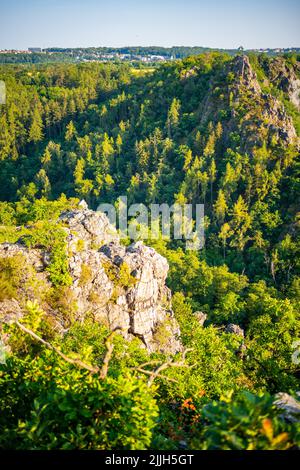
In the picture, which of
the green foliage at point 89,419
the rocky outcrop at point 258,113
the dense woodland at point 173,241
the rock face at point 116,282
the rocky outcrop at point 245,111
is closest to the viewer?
the green foliage at point 89,419

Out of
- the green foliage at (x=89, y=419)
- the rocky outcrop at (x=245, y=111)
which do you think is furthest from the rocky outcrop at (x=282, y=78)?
the green foliage at (x=89, y=419)

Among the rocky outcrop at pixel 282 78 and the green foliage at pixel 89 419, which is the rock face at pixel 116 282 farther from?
the rocky outcrop at pixel 282 78

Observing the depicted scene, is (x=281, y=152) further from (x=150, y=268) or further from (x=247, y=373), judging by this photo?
(x=247, y=373)

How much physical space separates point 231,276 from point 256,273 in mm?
13267

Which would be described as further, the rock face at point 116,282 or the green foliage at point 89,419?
the rock face at point 116,282

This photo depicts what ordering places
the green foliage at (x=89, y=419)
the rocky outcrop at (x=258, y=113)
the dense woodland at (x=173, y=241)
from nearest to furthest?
the green foliage at (x=89, y=419), the dense woodland at (x=173, y=241), the rocky outcrop at (x=258, y=113)

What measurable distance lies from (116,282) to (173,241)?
133 ft

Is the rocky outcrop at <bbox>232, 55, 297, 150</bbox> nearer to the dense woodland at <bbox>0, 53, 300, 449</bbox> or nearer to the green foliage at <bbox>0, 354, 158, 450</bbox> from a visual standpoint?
the dense woodland at <bbox>0, 53, 300, 449</bbox>

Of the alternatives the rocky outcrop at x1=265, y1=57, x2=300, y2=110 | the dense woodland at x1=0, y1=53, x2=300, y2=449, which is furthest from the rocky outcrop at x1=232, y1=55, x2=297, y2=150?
the rocky outcrop at x1=265, y1=57, x2=300, y2=110

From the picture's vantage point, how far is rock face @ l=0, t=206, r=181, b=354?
26.1 metres

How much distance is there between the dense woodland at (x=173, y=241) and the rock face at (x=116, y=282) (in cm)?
147

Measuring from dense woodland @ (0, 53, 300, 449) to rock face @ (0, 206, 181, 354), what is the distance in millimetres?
1466

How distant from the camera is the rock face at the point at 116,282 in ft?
85.6

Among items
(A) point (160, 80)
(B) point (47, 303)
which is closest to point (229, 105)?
(A) point (160, 80)
